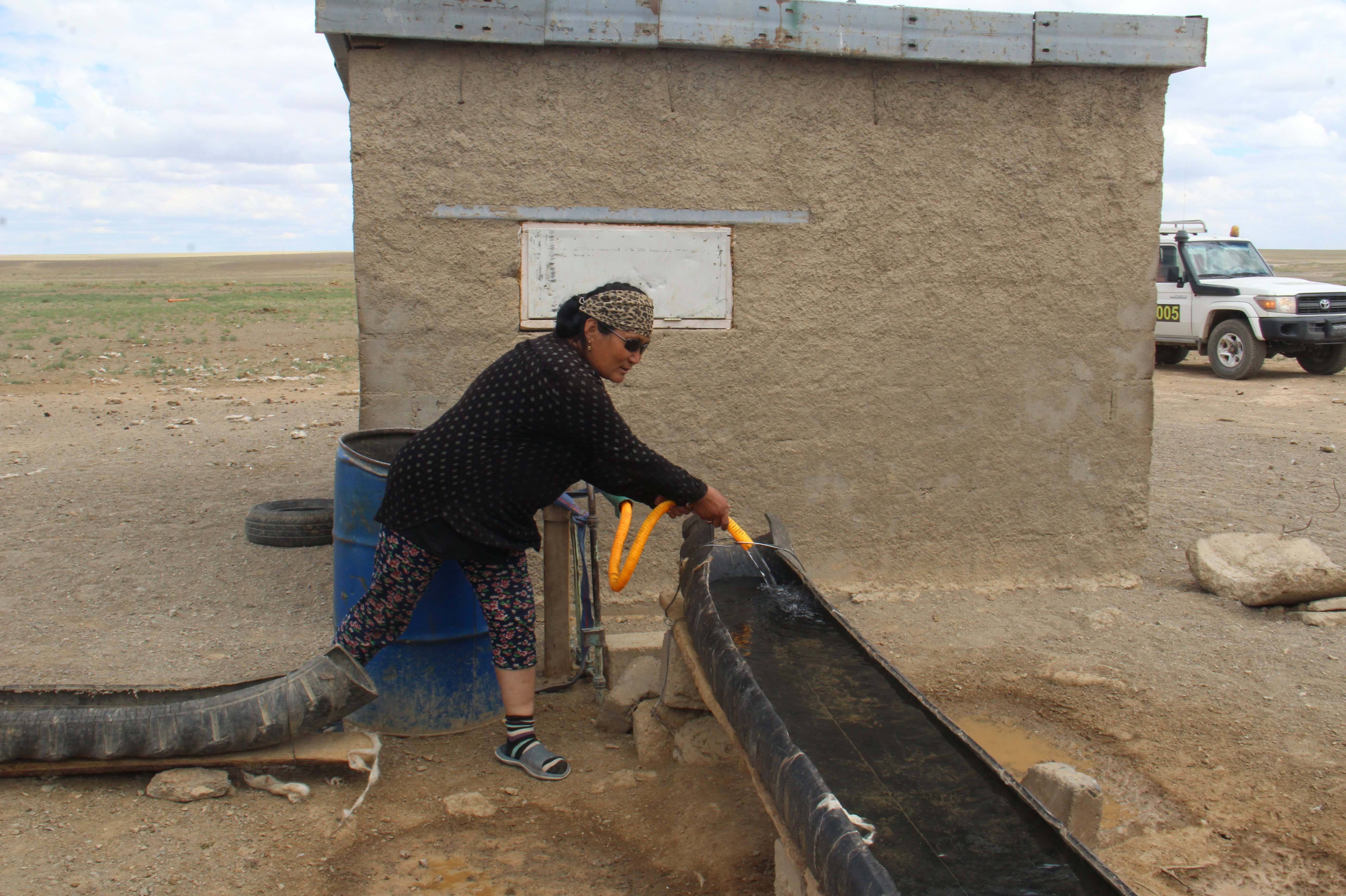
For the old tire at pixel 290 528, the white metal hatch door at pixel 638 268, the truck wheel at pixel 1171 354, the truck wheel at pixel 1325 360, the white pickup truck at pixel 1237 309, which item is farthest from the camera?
the truck wheel at pixel 1171 354

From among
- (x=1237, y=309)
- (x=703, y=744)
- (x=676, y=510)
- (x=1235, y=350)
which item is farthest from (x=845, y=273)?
(x=1235, y=350)

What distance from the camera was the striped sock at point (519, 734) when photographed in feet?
11.3

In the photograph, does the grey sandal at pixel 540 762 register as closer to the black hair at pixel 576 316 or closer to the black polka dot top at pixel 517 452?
the black polka dot top at pixel 517 452

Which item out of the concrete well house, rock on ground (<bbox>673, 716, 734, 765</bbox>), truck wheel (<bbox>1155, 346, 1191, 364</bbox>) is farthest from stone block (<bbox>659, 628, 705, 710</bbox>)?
truck wheel (<bbox>1155, 346, 1191, 364</bbox>)

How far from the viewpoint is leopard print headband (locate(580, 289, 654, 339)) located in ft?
10.0

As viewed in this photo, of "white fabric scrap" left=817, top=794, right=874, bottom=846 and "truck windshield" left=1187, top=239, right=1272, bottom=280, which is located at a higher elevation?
"truck windshield" left=1187, top=239, right=1272, bottom=280

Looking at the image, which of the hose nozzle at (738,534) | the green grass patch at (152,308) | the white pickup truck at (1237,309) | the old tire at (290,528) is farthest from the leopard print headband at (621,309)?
the green grass patch at (152,308)

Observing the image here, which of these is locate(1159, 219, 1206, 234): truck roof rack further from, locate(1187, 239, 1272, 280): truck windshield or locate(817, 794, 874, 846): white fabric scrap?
locate(817, 794, 874, 846): white fabric scrap

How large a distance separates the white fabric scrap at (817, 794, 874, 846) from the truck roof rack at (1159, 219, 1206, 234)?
582 inches

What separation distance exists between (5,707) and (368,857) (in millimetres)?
1338

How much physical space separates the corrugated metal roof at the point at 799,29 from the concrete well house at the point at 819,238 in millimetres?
11

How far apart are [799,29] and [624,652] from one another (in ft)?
9.29

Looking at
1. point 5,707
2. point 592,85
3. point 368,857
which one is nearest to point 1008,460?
point 592,85

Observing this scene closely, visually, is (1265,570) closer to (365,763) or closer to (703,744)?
(703,744)
